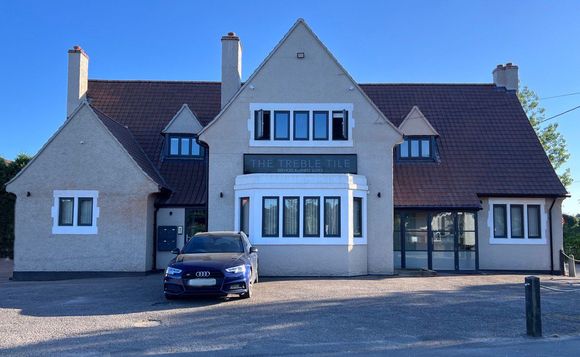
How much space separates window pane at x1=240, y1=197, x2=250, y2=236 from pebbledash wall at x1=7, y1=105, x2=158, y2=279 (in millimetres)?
3091

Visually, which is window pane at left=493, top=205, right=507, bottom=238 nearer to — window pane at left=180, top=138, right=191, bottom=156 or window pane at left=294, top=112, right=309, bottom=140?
window pane at left=294, top=112, right=309, bottom=140

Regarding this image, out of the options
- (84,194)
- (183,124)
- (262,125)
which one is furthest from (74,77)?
(262,125)

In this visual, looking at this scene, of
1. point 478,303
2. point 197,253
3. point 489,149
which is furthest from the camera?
point 489,149

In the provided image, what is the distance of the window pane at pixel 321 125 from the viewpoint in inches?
754

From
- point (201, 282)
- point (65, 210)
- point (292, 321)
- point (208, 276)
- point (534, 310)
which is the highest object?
point (65, 210)

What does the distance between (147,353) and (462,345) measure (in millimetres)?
4944

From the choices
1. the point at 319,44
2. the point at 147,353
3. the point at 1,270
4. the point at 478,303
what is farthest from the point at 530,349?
the point at 1,270

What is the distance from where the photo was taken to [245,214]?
60.8ft

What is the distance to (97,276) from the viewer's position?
18.7 m

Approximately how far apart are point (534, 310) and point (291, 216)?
980 cm

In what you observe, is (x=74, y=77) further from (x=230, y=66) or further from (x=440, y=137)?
(x=440, y=137)

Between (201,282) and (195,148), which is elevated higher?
(195,148)

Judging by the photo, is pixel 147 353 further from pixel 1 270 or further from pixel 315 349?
pixel 1 270

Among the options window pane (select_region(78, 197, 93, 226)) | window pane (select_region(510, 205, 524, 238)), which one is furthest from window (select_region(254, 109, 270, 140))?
window pane (select_region(510, 205, 524, 238))
